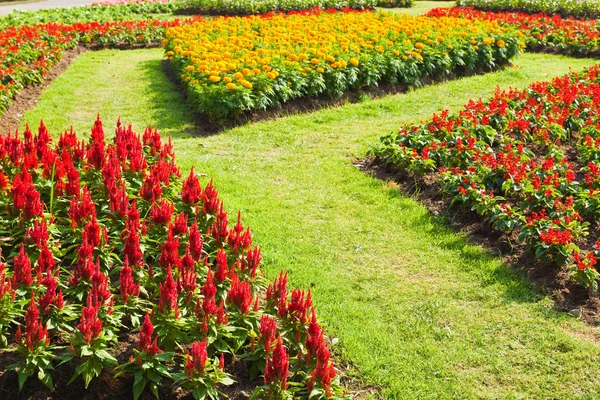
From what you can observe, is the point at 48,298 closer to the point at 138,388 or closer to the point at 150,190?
the point at 138,388

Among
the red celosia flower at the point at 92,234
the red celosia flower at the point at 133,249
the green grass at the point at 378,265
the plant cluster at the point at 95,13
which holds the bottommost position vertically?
the green grass at the point at 378,265

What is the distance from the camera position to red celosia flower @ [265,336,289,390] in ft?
13.4

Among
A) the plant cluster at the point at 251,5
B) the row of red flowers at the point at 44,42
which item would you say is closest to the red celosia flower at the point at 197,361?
the row of red flowers at the point at 44,42

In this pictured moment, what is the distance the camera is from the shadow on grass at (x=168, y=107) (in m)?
10.3

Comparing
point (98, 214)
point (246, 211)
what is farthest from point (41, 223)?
point (246, 211)

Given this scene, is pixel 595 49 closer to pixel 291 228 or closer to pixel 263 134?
pixel 263 134

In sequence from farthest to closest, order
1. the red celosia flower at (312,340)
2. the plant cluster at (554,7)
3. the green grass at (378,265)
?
the plant cluster at (554,7) < the green grass at (378,265) < the red celosia flower at (312,340)

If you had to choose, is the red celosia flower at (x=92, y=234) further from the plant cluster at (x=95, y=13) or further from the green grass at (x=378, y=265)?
the plant cluster at (x=95, y=13)

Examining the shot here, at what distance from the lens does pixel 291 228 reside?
7180mm

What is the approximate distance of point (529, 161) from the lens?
789 cm

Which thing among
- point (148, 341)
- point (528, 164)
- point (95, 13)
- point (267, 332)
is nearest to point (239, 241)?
point (267, 332)

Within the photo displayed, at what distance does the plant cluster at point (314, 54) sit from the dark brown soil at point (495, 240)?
2542 millimetres

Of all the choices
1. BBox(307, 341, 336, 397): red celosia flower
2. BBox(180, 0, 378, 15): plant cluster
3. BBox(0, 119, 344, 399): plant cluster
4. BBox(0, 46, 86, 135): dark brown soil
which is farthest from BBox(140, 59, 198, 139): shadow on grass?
BBox(180, 0, 378, 15): plant cluster

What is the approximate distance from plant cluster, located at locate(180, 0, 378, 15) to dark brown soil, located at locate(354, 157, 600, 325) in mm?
13561
